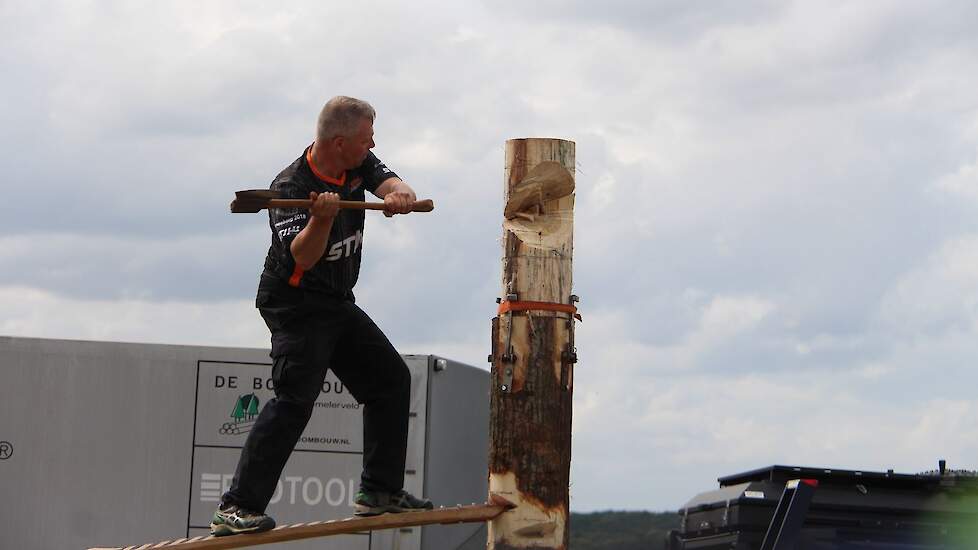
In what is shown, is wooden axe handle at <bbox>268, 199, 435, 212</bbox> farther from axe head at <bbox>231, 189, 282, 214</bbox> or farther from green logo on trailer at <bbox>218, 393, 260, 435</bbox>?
green logo on trailer at <bbox>218, 393, 260, 435</bbox>

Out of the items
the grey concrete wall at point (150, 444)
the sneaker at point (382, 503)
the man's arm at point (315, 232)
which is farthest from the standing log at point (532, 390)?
the grey concrete wall at point (150, 444)

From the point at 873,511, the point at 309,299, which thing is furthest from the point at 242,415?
the point at 309,299

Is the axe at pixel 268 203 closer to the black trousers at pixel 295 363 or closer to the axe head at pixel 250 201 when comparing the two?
the axe head at pixel 250 201

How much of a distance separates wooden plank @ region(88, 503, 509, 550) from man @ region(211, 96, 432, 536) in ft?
0.20

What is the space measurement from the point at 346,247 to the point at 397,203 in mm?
489

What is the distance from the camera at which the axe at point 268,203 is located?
5.82m

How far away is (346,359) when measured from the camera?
649 cm

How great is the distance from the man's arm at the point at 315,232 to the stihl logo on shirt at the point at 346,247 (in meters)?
0.21

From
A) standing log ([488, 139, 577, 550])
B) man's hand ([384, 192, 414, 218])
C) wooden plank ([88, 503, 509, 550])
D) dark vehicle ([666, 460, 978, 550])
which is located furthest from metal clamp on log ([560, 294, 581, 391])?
dark vehicle ([666, 460, 978, 550])

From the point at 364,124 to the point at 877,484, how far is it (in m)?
4.73

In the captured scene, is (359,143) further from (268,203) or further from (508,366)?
(508,366)

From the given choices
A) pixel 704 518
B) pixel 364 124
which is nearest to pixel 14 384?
pixel 704 518

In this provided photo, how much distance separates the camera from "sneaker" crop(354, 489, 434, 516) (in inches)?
256

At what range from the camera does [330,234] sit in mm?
6195
